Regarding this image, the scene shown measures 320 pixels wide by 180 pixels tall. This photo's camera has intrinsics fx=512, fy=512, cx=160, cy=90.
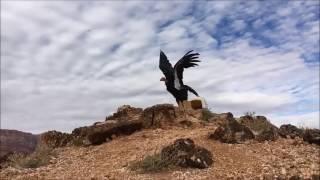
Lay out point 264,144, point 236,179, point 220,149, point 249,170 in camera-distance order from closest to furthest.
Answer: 1. point 236,179
2. point 249,170
3. point 220,149
4. point 264,144

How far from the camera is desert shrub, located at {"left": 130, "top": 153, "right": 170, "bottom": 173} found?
11.1m

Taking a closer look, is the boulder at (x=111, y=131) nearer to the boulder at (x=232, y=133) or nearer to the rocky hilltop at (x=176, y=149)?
the rocky hilltop at (x=176, y=149)

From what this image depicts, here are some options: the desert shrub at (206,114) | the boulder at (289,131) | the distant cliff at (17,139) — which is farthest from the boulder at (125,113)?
the distant cliff at (17,139)

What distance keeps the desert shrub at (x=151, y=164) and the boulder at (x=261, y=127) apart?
3.54 metres

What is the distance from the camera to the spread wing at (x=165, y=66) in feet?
50.2

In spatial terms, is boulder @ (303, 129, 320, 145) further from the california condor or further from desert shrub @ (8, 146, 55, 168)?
desert shrub @ (8, 146, 55, 168)

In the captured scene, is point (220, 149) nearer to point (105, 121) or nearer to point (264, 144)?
point (264, 144)

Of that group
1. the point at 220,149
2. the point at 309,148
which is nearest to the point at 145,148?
the point at 220,149

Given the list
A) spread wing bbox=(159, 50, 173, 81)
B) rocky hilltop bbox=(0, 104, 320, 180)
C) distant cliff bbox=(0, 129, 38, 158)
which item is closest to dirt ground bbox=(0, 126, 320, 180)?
rocky hilltop bbox=(0, 104, 320, 180)

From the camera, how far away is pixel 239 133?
13648 mm

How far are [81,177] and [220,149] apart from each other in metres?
3.40

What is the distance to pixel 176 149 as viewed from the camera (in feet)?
38.1

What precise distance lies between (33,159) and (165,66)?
470 cm

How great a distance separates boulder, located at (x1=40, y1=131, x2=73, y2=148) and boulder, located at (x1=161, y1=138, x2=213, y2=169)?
498 centimetres
